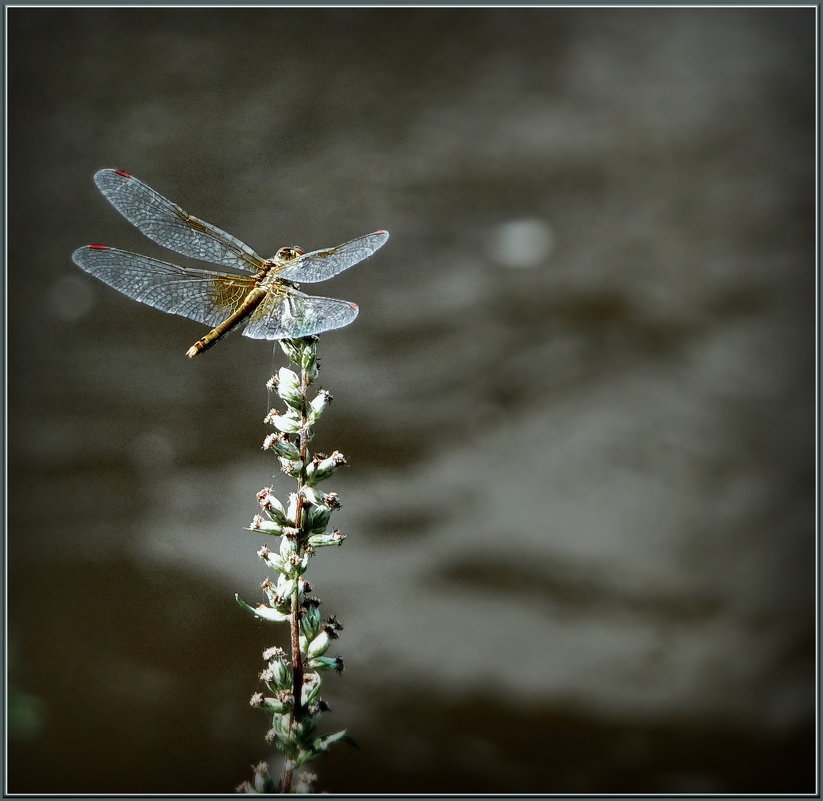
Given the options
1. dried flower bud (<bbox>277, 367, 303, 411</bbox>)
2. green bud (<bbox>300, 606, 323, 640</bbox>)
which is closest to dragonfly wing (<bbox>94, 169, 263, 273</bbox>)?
dried flower bud (<bbox>277, 367, 303, 411</bbox>)

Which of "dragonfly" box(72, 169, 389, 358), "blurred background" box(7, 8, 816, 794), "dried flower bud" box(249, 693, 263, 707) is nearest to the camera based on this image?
"dried flower bud" box(249, 693, 263, 707)

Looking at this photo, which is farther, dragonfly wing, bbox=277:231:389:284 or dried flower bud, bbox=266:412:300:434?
dragonfly wing, bbox=277:231:389:284

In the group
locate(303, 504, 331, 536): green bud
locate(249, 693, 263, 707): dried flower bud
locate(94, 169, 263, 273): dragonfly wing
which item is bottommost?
locate(249, 693, 263, 707): dried flower bud

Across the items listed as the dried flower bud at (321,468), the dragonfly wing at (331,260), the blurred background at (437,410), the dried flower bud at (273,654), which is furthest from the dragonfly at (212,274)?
the blurred background at (437,410)

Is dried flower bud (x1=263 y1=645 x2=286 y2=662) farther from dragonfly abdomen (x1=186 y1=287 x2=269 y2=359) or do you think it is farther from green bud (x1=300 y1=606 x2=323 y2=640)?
dragonfly abdomen (x1=186 y1=287 x2=269 y2=359)

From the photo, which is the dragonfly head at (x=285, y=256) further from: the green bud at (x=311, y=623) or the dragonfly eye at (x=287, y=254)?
the green bud at (x=311, y=623)

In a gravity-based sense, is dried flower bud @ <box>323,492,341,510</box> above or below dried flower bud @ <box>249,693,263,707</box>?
above

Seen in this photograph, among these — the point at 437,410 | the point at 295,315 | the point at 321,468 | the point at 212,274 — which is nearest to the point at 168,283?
the point at 212,274

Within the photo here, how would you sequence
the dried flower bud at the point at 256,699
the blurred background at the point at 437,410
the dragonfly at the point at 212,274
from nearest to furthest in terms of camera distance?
the dried flower bud at the point at 256,699
the dragonfly at the point at 212,274
the blurred background at the point at 437,410
